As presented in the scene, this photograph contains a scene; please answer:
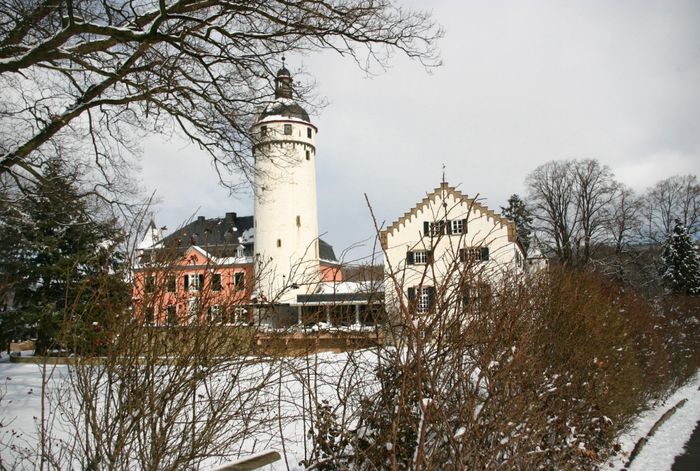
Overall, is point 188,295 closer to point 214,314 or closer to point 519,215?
point 214,314

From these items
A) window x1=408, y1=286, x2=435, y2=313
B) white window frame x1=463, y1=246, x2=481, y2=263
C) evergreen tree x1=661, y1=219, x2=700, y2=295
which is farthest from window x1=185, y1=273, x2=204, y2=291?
evergreen tree x1=661, y1=219, x2=700, y2=295

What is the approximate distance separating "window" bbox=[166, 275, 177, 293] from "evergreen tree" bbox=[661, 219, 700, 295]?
128 feet

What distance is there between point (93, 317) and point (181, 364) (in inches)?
36.1

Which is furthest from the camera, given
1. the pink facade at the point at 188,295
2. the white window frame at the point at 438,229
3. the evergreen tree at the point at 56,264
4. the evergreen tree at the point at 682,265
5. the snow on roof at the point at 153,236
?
the evergreen tree at the point at 682,265

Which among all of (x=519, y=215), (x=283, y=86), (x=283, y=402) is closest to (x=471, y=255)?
(x=283, y=402)

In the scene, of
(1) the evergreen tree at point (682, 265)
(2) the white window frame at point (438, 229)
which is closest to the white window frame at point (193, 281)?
(2) the white window frame at point (438, 229)

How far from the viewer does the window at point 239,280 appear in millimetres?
3686

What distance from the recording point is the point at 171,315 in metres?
3.61

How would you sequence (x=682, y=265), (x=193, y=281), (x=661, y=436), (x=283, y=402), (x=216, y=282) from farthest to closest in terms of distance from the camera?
(x=682, y=265)
(x=661, y=436)
(x=283, y=402)
(x=193, y=281)
(x=216, y=282)

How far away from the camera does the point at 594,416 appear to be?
22.7ft

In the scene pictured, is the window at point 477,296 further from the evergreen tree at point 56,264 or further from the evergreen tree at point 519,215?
the evergreen tree at point 519,215

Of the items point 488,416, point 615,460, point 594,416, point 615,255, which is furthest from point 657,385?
point 615,255

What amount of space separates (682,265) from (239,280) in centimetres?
3960

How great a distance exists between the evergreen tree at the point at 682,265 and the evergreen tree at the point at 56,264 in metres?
35.9
